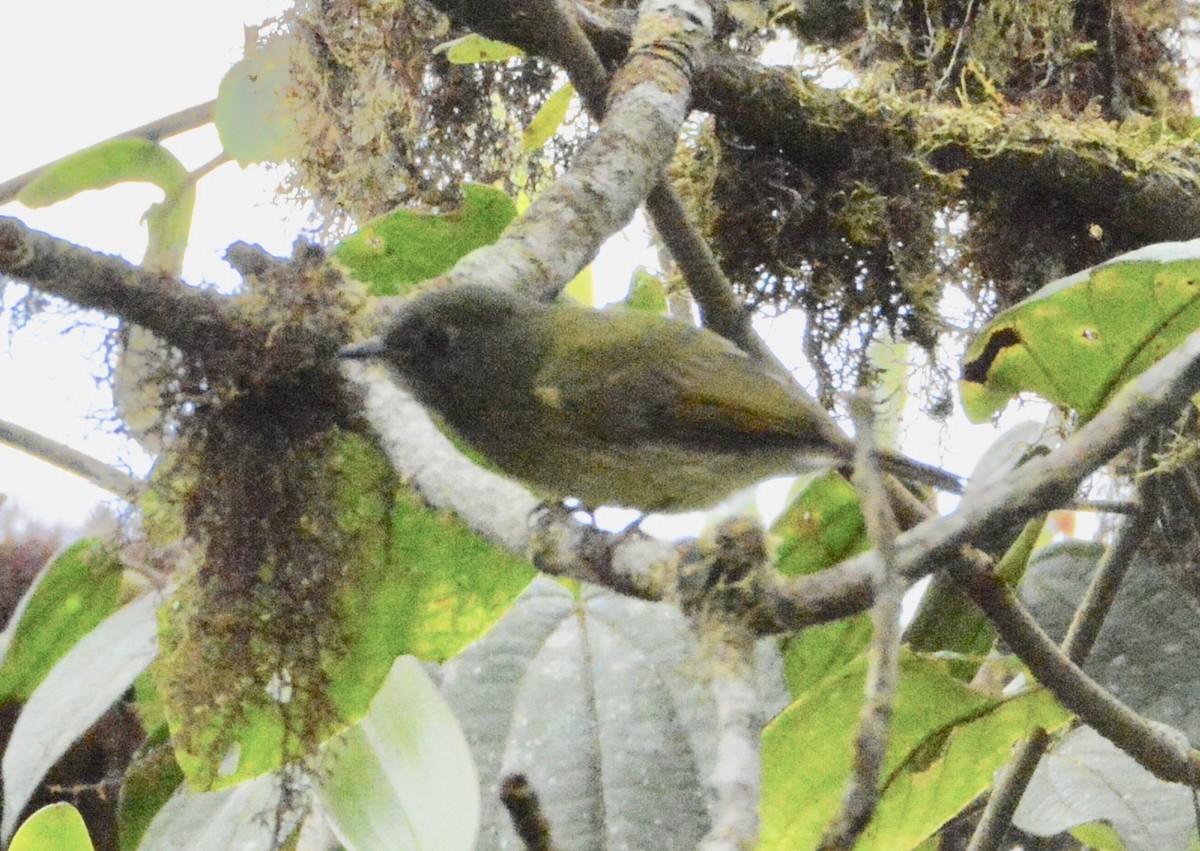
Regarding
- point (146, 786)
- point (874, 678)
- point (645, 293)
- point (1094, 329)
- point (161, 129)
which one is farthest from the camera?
point (161, 129)

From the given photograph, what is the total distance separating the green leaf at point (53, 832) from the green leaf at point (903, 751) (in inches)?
45.5

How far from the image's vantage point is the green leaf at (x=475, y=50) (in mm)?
2523

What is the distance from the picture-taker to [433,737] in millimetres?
1928

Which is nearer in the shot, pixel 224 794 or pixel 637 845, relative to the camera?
pixel 637 845

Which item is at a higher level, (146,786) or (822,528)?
(822,528)

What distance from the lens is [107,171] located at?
2.76 meters

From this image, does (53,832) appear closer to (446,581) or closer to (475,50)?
(446,581)

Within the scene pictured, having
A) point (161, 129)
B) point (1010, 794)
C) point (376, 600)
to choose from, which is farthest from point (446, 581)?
point (161, 129)

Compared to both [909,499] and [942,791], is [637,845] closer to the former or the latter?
[942,791]

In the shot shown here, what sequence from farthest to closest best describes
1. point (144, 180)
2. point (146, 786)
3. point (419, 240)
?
1. point (144, 180)
2. point (146, 786)
3. point (419, 240)

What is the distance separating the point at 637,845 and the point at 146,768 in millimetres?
1101

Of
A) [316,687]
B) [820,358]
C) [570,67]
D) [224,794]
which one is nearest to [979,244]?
[820,358]

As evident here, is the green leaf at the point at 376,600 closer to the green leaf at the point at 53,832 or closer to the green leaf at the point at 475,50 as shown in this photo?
the green leaf at the point at 53,832

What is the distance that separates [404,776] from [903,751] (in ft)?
2.74
